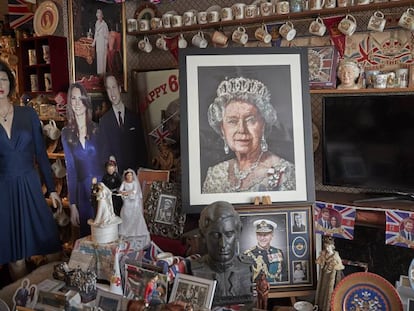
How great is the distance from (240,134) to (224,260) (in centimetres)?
62

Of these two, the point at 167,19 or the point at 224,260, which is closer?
the point at 224,260

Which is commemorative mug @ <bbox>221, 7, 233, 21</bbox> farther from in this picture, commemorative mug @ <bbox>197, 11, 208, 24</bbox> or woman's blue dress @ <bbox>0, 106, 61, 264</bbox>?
woman's blue dress @ <bbox>0, 106, 61, 264</bbox>

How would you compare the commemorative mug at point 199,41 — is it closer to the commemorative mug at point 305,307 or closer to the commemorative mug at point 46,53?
the commemorative mug at point 46,53

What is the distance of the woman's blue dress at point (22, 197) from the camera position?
9.06 ft

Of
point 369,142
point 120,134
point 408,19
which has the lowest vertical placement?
point 369,142

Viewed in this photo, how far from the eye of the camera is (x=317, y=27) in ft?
9.69

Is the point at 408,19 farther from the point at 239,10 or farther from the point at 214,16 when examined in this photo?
the point at 214,16

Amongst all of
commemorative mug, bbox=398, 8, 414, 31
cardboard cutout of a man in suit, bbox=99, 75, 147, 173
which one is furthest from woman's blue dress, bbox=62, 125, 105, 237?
commemorative mug, bbox=398, 8, 414, 31

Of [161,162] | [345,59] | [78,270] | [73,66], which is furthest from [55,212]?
[345,59]

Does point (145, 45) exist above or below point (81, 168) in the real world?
above

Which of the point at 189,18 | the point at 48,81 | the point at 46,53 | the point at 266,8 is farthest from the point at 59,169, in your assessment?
the point at 266,8

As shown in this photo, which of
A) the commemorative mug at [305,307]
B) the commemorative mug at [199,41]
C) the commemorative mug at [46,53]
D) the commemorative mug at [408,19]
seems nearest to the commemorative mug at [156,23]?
the commemorative mug at [199,41]

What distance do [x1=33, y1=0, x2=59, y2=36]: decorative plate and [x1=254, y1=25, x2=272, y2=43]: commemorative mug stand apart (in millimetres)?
1386

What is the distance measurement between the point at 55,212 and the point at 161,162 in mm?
844
